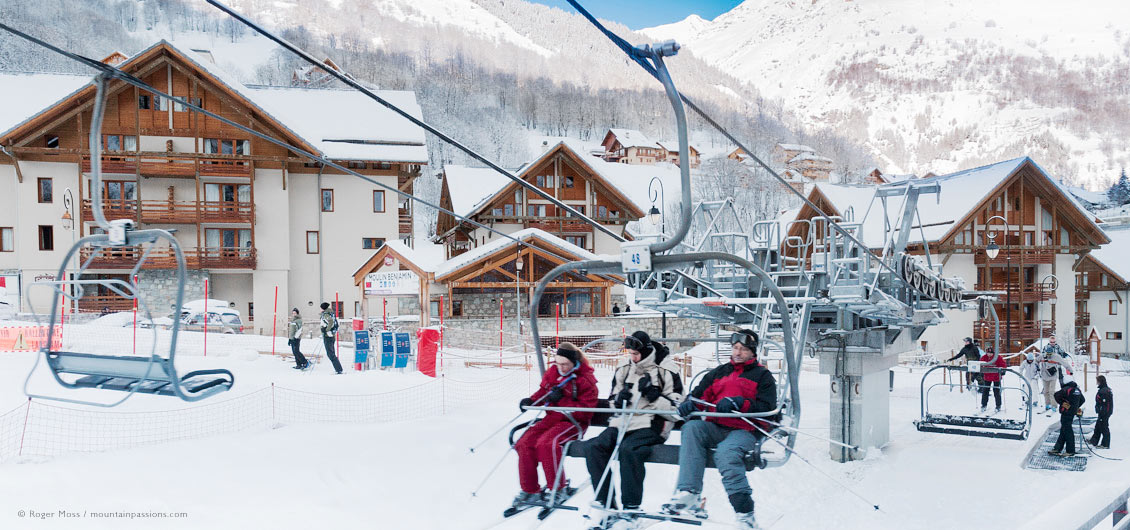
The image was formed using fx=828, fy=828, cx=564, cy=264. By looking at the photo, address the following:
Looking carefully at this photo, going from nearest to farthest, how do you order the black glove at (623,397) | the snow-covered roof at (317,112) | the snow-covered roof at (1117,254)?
the black glove at (623,397) < the snow-covered roof at (317,112) < the snow-covered roof at (1117,254)

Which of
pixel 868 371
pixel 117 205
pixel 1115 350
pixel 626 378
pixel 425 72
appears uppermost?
pixel 425 72

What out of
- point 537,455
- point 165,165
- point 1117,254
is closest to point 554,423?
point 537,455

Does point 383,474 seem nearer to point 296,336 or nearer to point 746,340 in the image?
point 746,340

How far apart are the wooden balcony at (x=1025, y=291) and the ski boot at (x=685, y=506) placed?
Result: 3649cm

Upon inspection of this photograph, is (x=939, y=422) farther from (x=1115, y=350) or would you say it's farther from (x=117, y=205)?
(x=1115, y=350)

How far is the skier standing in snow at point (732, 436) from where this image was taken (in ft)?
22.0

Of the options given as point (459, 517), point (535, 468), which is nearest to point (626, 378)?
point (535, 468)

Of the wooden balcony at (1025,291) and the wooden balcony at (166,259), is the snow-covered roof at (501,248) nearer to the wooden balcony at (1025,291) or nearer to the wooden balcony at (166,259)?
the wooden balcony at (166,259)

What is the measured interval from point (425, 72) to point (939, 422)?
138 m

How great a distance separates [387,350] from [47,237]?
2151 centimetres

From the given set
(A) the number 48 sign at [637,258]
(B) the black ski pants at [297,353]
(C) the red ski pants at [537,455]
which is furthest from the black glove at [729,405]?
(B) the black ski pants at [297,353]

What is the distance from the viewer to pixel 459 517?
1095 cm

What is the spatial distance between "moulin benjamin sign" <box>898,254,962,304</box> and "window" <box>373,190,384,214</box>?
26910 mm

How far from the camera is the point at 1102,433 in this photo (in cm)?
1587
